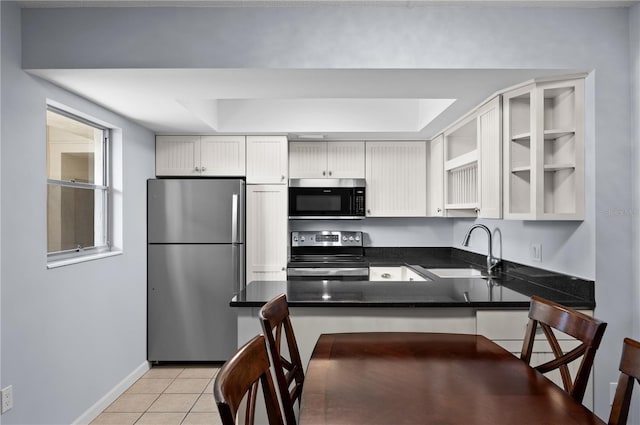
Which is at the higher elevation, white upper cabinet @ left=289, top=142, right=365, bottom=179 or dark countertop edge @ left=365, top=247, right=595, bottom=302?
white upper cabinet @ left=289, top=142, right=365, bottom=179

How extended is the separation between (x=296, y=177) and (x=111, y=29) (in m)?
2.26

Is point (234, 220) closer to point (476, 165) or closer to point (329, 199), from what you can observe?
point (329, 199)

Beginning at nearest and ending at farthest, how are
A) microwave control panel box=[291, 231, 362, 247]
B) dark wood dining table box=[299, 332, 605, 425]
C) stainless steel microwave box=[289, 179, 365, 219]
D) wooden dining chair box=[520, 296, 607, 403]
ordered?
dark wood dining table box=[299, 332, 605, 425] < wooden dining chair box=[520, 296, 607, 403] < stainless steel microwave box=[289, 179, 365, 219] < microwave control panel box=[291, 231, 362, 247]

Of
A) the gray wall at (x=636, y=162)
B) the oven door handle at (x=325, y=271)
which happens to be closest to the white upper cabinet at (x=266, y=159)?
the oven door handle at (x=325, y=271)

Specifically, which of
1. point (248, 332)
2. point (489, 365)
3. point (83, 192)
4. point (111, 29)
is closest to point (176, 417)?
point (248, 332)

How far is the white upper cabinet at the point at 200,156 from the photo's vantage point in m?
3.96

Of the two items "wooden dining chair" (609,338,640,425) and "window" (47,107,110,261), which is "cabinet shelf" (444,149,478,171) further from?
"window" (47,107,110,261)

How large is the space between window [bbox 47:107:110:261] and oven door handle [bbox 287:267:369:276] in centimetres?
157

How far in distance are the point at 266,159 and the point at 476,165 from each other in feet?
6.01

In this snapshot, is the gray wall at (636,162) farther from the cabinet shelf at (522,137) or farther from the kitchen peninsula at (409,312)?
the cabinet shelf at (522,137)

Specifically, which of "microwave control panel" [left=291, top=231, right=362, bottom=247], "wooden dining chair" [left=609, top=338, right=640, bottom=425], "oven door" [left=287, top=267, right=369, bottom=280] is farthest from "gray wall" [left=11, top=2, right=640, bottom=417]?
"microwave control panel" [left=291, top=231, right=362, bottom=247]

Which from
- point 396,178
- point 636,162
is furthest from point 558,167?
point 396,178

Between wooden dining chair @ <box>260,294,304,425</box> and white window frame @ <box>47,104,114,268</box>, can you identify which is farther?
white window frame @ <box>47,104,114,268</box>

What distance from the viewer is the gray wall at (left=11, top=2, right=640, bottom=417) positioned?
221cm
